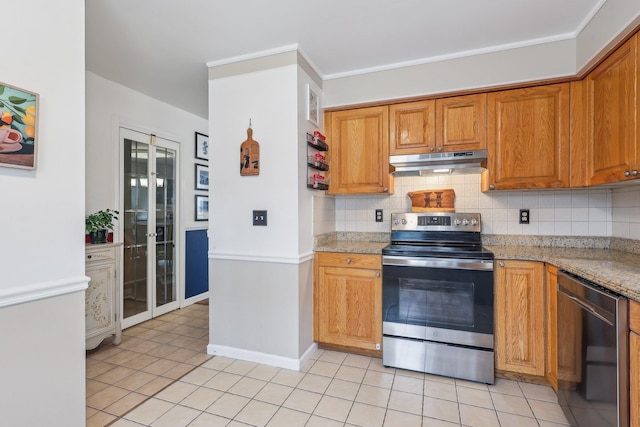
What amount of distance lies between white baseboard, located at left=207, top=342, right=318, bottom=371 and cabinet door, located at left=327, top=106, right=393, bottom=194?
141 centimetres

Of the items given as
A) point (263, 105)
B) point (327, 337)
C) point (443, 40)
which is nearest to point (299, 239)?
point (327, 337)

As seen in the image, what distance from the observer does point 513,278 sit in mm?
2182

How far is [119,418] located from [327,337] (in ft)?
4.85

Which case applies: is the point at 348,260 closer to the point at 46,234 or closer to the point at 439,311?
the point at 439,311

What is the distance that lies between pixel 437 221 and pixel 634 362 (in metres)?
1.58

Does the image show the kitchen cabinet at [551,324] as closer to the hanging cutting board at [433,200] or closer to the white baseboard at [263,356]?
the hanging cutting board at [433,200]

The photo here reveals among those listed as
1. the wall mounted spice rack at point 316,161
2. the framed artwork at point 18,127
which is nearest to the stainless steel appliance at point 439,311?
the wall mounted spice rack at point 316,161

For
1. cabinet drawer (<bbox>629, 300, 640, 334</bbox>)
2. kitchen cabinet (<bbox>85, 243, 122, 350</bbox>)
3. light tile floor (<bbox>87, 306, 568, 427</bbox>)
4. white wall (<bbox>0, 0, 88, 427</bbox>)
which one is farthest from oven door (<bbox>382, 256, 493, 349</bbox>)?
kitchen cabinet (<bbox>85, 243, 122, 350</bbox>)

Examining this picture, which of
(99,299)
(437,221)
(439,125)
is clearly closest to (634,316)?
(437,221)

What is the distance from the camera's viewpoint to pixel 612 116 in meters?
1.94

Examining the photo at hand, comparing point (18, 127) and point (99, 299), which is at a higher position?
point (18, 127)

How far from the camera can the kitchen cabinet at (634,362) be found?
121 cm

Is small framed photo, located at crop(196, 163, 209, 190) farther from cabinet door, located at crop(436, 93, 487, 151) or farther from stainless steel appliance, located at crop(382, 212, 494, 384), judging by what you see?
cabinet door, located at crop(436, 93, 487, 151)

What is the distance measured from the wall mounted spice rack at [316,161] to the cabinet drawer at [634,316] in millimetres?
1964
